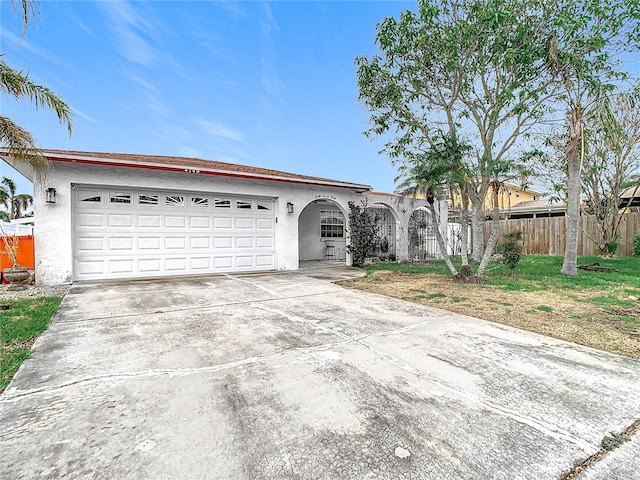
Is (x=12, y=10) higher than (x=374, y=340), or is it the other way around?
(x=12, y=10)

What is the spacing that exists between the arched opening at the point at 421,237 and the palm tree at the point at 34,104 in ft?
39.3

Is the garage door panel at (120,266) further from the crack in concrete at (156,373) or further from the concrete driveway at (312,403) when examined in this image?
the crack in concrete at (156,373)

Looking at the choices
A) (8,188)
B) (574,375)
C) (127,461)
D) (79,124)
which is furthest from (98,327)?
(8,188)

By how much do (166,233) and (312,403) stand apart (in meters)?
8.18

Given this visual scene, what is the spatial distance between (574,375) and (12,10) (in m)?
9.04

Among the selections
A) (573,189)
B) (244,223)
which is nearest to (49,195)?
(244,223)

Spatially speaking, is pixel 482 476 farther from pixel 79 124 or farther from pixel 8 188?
pixel 8 188

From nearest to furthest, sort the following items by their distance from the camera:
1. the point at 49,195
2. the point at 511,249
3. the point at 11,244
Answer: the point at 49,195, the point at 11,244, the point at 511,249

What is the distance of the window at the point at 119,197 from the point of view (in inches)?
336

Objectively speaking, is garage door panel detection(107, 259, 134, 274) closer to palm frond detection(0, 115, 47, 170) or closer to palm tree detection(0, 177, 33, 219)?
palm frond detection(0, 115, 47, 170)

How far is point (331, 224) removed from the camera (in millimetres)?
15969

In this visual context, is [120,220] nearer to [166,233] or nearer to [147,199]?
[147,199]

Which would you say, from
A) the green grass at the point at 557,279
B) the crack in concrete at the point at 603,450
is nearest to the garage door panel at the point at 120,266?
the green grass at the point at 557,279

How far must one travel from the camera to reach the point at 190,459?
1812 millimetres
